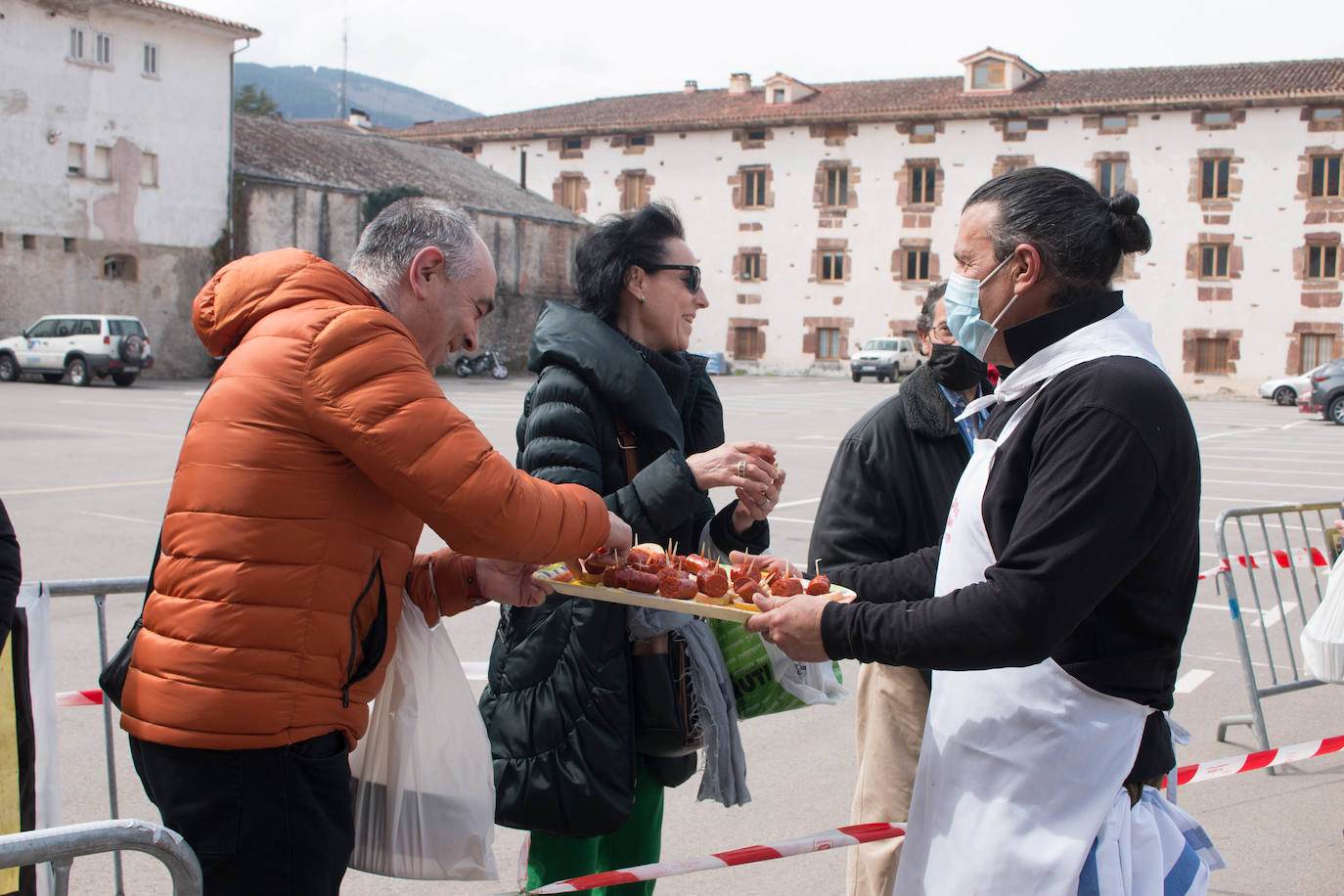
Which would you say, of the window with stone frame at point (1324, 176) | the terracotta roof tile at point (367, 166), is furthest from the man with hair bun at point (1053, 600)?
the window with stone frame at point (1324, 176)

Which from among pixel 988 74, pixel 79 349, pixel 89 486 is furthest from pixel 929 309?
pixel 988 74

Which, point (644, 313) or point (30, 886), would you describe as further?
point (644, 313)

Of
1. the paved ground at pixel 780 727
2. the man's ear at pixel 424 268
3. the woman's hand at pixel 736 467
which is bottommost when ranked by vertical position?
the paved ground at pixel 780 727

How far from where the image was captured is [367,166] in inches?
1661

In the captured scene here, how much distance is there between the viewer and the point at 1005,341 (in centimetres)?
236

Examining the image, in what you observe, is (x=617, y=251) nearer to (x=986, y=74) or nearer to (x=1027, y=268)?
(x=1027, y=268)

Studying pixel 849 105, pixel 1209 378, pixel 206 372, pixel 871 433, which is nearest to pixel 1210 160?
pixel 1209 378

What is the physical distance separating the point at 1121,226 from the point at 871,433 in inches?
51.8

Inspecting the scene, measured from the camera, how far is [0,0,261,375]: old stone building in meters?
32.4

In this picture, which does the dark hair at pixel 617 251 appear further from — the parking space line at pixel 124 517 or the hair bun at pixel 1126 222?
the parking space line at pixel 124 517

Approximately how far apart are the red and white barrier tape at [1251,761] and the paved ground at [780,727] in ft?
0.89

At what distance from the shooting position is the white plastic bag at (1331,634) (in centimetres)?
475

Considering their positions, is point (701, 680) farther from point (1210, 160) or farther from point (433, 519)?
point (1210, 160)

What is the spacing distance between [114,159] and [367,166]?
31.8ft
